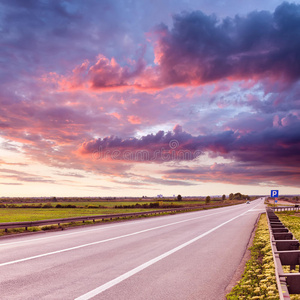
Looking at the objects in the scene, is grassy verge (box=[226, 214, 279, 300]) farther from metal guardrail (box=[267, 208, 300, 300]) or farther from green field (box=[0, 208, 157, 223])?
green field (box=[0, 208, 157, 223])

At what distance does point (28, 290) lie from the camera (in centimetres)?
615

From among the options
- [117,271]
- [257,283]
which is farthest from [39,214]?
[257,283]

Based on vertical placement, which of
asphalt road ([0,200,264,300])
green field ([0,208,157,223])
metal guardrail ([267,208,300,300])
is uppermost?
metal guardrail ([267,208,300,300])

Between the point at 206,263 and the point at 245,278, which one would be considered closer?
the point at 245,278

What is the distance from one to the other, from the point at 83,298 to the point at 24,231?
46.6ft

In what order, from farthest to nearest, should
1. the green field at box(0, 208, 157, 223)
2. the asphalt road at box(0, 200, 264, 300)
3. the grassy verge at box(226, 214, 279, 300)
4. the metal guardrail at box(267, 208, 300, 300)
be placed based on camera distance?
the green field at box(0, 208, 157, 223)
the asphalt road at box(0, 200, 264, 300)
the grassy verge at box(226, 214, 279, 300)
the metal guardrail at box(267, 208, 300, 300)

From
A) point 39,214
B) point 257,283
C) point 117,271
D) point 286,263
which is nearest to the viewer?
point 286,263

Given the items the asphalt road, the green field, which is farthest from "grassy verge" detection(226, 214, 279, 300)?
the green field

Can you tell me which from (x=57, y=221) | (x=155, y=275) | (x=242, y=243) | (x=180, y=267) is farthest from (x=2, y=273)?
(x=57, y=221)

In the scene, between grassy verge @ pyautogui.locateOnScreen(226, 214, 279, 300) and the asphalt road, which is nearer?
grassy verge @ pyautogui.locateOnScreen(226, 214, 279, 300)

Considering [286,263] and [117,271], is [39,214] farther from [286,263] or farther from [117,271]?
[286,263]

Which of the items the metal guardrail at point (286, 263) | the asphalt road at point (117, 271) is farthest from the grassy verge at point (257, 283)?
the metal guardrail at point (286, 263)

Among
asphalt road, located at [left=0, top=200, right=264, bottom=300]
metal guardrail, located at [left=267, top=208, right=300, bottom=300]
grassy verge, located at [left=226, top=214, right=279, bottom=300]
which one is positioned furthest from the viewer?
asphalt road, located at [left=0, top=200, right=264, bottom=300]

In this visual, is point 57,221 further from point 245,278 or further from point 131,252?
point 245,278
